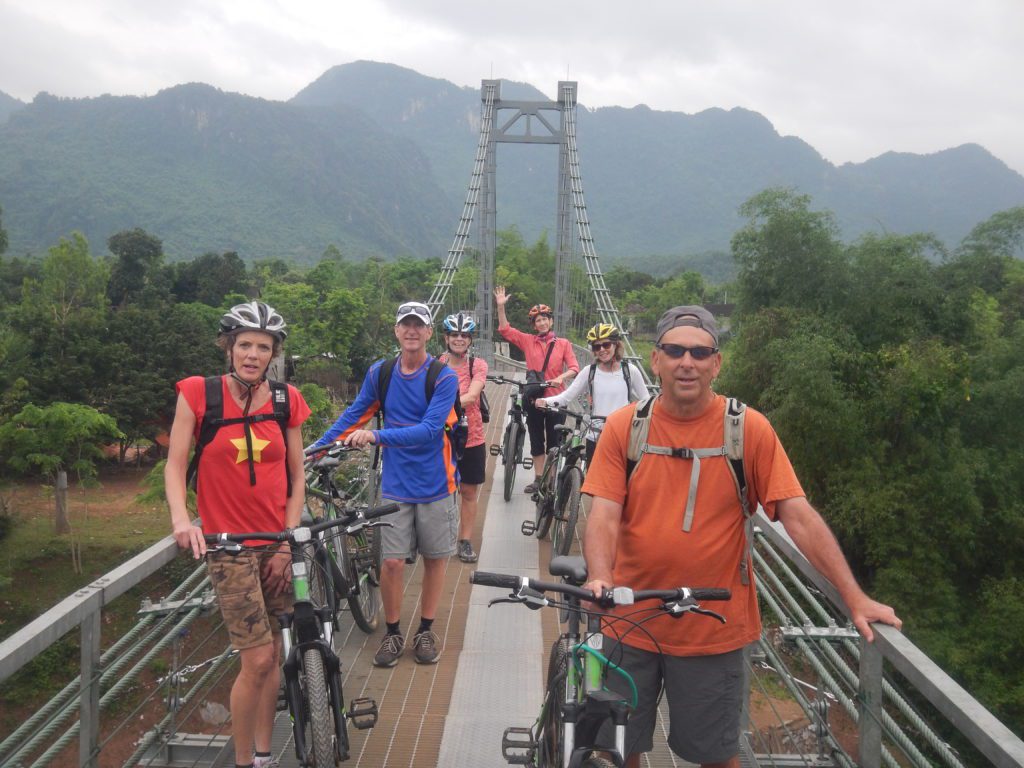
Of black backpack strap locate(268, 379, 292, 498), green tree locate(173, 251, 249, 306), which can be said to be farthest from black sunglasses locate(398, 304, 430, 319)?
green tree locate(173, 251, 249, 306)

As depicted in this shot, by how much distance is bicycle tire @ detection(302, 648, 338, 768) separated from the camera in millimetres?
2449

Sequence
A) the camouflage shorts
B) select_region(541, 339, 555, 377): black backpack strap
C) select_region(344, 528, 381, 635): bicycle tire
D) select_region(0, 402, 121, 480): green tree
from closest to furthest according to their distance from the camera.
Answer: the camouflage shorts < select_region(344, 528, 381, 635): bicycle tire < select_region(541, 339, 555, 377): black backpack strap < select_region(0, 402, 121, 480): green tree

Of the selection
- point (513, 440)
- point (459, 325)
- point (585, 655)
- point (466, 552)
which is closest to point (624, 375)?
point (459, 325)

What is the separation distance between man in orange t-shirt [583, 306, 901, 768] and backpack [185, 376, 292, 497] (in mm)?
1040

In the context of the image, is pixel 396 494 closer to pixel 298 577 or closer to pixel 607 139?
pixel 298 577

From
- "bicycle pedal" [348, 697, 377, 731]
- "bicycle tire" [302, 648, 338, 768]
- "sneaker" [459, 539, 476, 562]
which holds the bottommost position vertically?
"sneaker" [459, 539, 476, 562]

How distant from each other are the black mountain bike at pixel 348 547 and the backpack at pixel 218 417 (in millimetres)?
651

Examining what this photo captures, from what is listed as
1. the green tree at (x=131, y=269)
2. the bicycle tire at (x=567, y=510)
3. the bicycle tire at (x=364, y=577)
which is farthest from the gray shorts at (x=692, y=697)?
the green tree at (x=131, y=269)

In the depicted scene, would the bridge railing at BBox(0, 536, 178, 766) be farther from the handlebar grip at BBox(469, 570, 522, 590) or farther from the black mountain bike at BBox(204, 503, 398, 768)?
the handlebar grip at BBox(469, 570, 522, 590)

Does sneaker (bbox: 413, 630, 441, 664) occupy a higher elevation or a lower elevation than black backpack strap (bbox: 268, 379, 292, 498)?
lower

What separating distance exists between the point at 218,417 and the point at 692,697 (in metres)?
1.50

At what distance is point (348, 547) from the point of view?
13.1 ft

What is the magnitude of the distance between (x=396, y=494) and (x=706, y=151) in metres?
194

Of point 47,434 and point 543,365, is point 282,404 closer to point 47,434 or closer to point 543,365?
point 543,365
